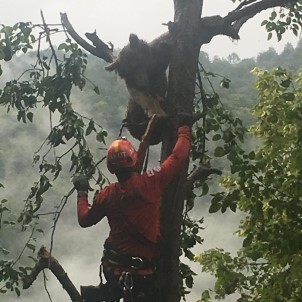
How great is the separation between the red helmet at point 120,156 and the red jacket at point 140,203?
11 cm

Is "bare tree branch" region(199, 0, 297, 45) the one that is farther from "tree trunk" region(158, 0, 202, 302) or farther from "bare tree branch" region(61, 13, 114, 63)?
"bare tree branch" region(61, 13, 114, 63)

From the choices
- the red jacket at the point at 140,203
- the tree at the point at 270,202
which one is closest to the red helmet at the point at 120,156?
the red jacket at the point at 140,203

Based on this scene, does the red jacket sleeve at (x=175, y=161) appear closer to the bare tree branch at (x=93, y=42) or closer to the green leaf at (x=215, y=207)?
the green leaf at (x=215, y=207)

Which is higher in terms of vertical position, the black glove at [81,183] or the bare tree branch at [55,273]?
the black glove at [81,183]

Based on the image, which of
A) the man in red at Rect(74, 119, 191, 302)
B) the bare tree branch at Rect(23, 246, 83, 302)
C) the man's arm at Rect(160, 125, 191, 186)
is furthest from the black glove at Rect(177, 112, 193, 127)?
the bare tree branch at Rect(23, 246, 83, 302)

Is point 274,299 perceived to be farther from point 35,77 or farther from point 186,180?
point 35,77

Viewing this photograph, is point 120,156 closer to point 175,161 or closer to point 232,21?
point 175,161

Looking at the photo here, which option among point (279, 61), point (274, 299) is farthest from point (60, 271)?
point (279, 61)

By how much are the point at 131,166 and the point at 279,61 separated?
242 ft

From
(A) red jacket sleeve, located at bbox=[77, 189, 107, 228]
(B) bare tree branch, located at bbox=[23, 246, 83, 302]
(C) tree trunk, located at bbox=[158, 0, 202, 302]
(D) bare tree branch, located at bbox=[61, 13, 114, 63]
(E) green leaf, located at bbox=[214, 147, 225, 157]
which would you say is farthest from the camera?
(D) bare tree branch, located at bbox=[61, 13, 114, 63]

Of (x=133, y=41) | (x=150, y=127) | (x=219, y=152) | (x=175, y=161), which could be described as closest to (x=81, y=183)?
(x=150, y=127)

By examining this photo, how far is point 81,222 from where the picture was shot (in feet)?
13.4

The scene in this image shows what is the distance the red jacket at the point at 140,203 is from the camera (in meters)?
3.79

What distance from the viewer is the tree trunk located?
12.5 ft
